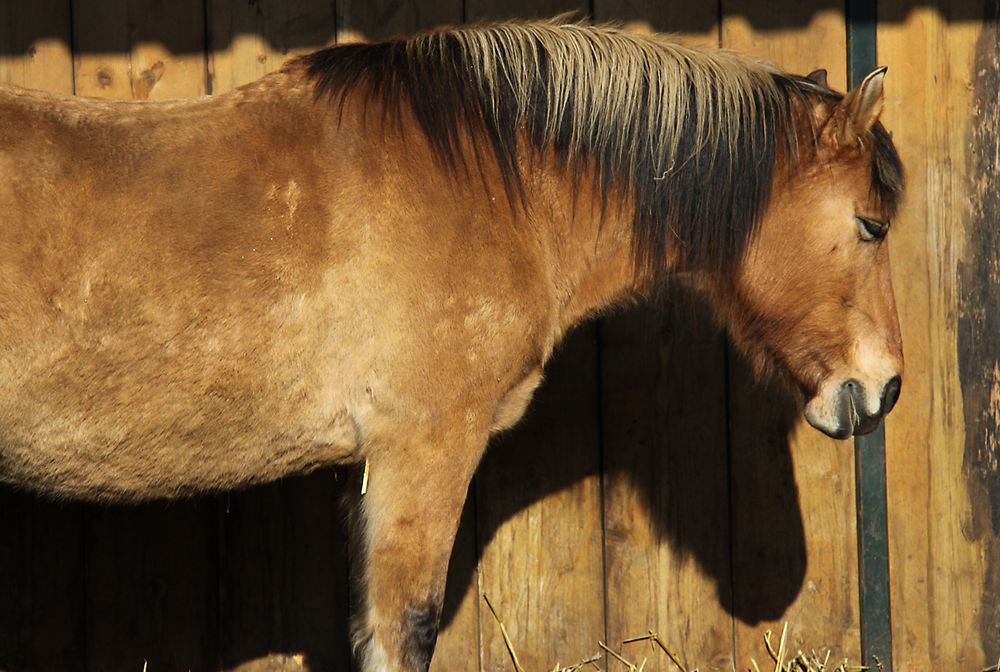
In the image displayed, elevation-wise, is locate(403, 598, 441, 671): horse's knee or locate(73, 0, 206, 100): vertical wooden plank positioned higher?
locate(73, 0, 206, 100): vertical wooden plank

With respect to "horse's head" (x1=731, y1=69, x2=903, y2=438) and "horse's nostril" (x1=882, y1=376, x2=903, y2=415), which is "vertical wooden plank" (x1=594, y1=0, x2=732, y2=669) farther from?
"horse's nostril" (x1=882, y1=376, x2=903, y2=415)

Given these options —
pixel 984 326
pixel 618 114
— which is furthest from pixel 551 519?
pixel 984 326

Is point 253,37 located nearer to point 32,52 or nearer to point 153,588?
point 32,52

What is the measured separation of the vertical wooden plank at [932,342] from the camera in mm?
3518

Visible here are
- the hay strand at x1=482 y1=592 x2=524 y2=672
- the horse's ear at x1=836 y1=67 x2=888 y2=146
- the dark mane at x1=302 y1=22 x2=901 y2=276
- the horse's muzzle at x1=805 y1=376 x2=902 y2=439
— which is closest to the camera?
the horse's ear at x1=836 y1=67 x2=888 y2=146

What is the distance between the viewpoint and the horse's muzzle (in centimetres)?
296

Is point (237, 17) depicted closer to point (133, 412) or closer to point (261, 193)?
point (261, 193)

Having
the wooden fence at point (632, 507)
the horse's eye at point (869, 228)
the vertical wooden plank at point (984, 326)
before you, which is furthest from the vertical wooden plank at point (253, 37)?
the vertical wooden plank at point (984, 326)

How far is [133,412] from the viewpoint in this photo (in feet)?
8.50

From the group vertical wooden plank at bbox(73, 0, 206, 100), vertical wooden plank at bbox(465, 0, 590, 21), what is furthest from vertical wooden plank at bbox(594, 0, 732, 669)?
vertical wooden plank at bbox(73, 0, 206, 100)

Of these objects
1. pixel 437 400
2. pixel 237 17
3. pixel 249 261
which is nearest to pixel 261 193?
pixel 249 261

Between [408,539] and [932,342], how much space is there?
76.0 inches

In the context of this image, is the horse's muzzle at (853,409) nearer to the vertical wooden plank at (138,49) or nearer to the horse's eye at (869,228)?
the horse's eye at (869,228)

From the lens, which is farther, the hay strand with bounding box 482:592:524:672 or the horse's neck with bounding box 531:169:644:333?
the hay strand with bounding box 482:592:524:672
